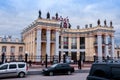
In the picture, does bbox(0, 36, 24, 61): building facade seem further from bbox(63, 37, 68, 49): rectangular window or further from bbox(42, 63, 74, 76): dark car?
bbox(42, 63, 74, 76): dark car

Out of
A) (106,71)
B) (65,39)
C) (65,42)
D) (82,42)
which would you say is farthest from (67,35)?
(106,71)

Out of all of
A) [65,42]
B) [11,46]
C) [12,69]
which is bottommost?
[12,69]

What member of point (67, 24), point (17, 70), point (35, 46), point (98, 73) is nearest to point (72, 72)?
point (17, 70)

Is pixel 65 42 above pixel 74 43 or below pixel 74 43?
above

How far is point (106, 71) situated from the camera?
5.77 meters

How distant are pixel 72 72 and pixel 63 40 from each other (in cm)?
3609

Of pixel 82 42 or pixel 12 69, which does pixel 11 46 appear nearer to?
pixel 82 42

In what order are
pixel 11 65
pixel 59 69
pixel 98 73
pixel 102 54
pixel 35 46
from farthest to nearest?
pixel 102 54, pixel 35 46, pixel 59 69, pixel 11 65, pixel 98 73

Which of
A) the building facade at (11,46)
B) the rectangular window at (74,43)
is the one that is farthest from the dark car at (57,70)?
the rectangular window at (74,43)

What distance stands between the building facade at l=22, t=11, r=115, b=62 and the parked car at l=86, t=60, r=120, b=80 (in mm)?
41511

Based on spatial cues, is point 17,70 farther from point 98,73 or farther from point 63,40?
point 63,40

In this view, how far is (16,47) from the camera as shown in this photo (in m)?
62.2

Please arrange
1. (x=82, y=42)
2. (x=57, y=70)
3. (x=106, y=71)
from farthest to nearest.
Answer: (x=82, y=42) < (x=57, y=70) < (x=106, y=71)

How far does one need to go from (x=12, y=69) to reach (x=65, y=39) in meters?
42.3
